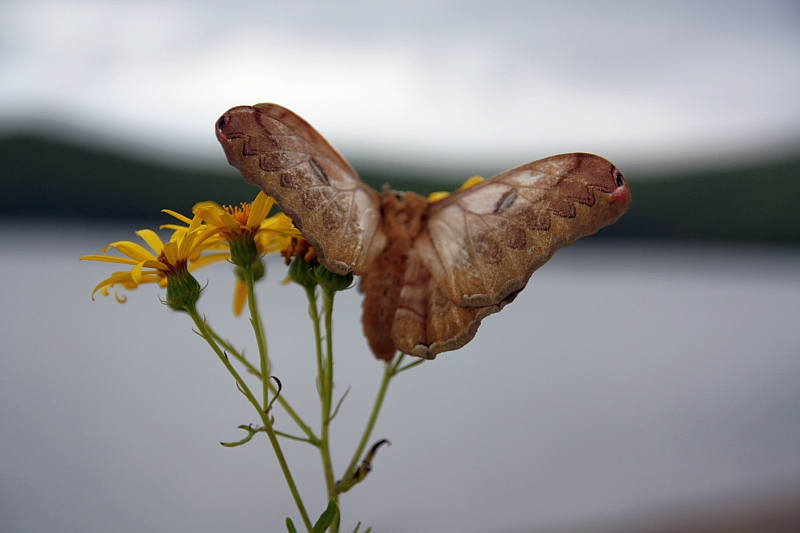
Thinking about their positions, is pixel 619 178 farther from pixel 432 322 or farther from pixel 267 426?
pixel 267 426

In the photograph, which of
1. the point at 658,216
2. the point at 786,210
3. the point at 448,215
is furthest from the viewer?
the point at 658,216

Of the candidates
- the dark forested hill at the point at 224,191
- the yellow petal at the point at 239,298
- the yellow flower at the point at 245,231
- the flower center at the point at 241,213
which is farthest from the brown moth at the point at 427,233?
the dark forested hill at the point at 224,191

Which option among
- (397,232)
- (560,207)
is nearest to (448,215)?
(397,232)

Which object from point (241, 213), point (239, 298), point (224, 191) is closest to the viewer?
point (241, 213)

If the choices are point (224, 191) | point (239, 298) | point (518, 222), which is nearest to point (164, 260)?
point (239, 298)

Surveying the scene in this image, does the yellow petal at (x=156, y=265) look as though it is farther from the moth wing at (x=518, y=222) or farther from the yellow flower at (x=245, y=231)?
the moth wing at (x=518, y=222)

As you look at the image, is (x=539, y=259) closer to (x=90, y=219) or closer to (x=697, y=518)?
(x=697, y=518)

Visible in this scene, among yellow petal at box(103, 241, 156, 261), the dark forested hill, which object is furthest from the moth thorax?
the dark forested hill
